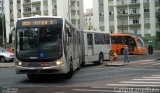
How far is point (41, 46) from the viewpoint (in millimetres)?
17812

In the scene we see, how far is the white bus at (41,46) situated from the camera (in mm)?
17719

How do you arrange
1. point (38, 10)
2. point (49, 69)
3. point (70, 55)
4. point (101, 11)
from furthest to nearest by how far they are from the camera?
1. point (38, 10)
2. point (101, 11)
3. point (70, 55)
4. point (49, 69)

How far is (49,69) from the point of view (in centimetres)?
1764

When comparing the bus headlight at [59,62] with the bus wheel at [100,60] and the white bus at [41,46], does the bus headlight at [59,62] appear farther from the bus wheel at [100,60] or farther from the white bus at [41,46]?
the bus wheel at [100,60]

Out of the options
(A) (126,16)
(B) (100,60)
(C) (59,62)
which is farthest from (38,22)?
(A) (126,16)

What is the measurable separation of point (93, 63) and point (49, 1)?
62.0 meters

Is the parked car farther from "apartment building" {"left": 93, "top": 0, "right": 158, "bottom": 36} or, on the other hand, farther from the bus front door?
"apartment building" {"left": 93, "top": 0, "right": 158, "bottom": 36}

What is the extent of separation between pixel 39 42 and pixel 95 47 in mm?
12403

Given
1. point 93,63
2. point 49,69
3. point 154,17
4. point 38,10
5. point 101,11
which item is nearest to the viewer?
point 49,69

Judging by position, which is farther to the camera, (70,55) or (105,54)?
Result: (105,54)

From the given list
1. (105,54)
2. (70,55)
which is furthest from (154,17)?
(70,55)

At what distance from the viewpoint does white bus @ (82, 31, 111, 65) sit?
94.2 ft

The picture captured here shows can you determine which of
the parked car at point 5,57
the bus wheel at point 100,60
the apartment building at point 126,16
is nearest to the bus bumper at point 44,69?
the bus wheel at point 100,60

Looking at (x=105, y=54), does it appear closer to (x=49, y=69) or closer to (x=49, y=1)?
(x=49, y=69)
